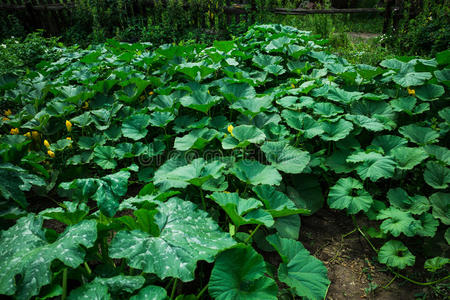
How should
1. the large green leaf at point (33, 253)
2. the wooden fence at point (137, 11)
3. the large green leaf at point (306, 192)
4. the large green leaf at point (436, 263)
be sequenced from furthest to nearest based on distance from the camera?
the wooden fence at point (137, 11) → the large green leaf at point (306, 192) → the large green leaf at point (436, 263) → the large green leaf at point (33, 253)

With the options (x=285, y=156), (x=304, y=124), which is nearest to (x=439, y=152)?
(x=304, y=124)

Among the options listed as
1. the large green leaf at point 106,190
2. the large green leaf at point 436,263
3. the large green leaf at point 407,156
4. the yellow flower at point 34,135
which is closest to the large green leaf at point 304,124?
the large green leaf at point 407,156

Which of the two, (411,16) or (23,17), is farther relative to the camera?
(23,17)

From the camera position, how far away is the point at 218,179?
1956mm

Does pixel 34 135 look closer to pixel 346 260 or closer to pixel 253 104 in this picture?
pixel 253 104

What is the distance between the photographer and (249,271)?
137 cm

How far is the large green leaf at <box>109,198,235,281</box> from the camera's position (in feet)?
4.13

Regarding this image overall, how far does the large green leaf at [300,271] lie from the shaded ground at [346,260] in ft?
1.09

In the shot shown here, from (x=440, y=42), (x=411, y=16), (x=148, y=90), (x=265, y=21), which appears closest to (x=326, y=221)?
(x=148, y=90)

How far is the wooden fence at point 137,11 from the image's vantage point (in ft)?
25.0

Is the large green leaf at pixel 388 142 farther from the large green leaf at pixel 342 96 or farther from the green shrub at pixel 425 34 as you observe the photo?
the green shrub at pixel 425 34

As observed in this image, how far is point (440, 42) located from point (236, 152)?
437cm

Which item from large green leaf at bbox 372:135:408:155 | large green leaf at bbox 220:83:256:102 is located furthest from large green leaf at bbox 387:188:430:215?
large green leaf at bbox 220:83:256:102

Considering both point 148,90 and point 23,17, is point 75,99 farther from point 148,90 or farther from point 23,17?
point 23,17
